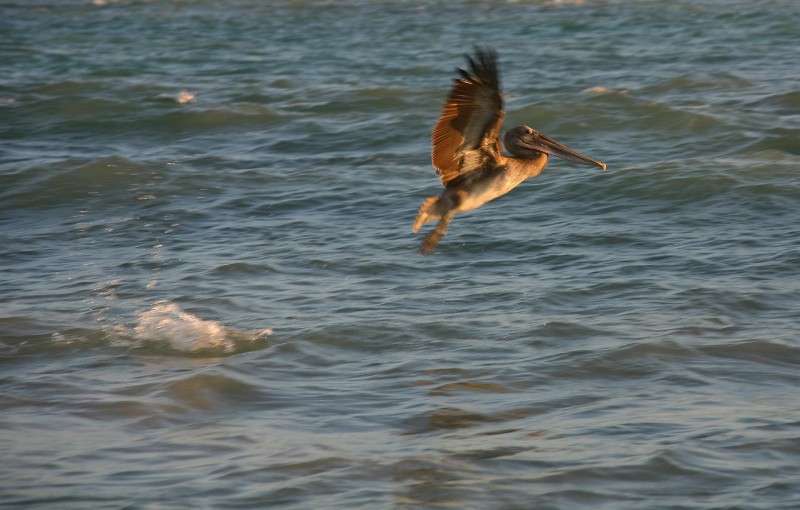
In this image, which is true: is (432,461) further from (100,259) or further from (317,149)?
(317,149)

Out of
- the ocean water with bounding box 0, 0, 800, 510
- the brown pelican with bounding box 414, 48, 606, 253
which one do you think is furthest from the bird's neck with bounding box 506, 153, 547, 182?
the ocean water with bounding box 0, 0, 800, 510

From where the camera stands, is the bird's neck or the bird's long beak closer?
the bird's neck

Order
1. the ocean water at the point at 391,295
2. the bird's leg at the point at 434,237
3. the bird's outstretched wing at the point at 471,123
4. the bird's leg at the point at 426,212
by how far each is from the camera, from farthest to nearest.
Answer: the bird's leg at the point at 426,212
the bird's leg at the point at 434,237
the bird's outstretched wing at the point at 471,123
the ocean water at the point at 391,295

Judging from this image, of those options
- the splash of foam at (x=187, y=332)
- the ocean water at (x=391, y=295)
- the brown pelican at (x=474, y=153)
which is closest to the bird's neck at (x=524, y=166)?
the brown pelican at (x=474, y=153)

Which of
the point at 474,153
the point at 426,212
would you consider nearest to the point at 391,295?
the point at 426,212

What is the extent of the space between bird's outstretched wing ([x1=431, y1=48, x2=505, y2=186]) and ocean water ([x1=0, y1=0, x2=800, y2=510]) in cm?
114

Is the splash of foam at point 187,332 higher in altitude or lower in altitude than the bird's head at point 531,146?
lower

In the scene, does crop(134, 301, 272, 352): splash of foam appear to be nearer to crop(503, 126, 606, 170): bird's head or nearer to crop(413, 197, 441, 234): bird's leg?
crop(413, 197, 441, 234): bird's leg

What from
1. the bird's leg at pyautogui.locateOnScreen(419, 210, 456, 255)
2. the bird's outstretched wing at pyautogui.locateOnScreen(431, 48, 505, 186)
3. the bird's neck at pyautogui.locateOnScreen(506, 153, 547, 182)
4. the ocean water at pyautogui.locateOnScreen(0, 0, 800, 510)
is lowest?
the ocean water at pyautogui.locateOnScreen(0, 0, 800, 510)

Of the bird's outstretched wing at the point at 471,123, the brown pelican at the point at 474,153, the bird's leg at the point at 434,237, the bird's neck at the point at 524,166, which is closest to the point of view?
the bird's outstretched wing at the point at 471,123

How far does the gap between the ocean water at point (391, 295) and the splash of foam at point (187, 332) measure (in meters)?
0.02

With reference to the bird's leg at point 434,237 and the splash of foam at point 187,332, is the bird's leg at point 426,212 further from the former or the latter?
the splash of foam at point 187,332

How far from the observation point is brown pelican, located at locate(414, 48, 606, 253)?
260 inches

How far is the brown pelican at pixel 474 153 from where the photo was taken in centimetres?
661
